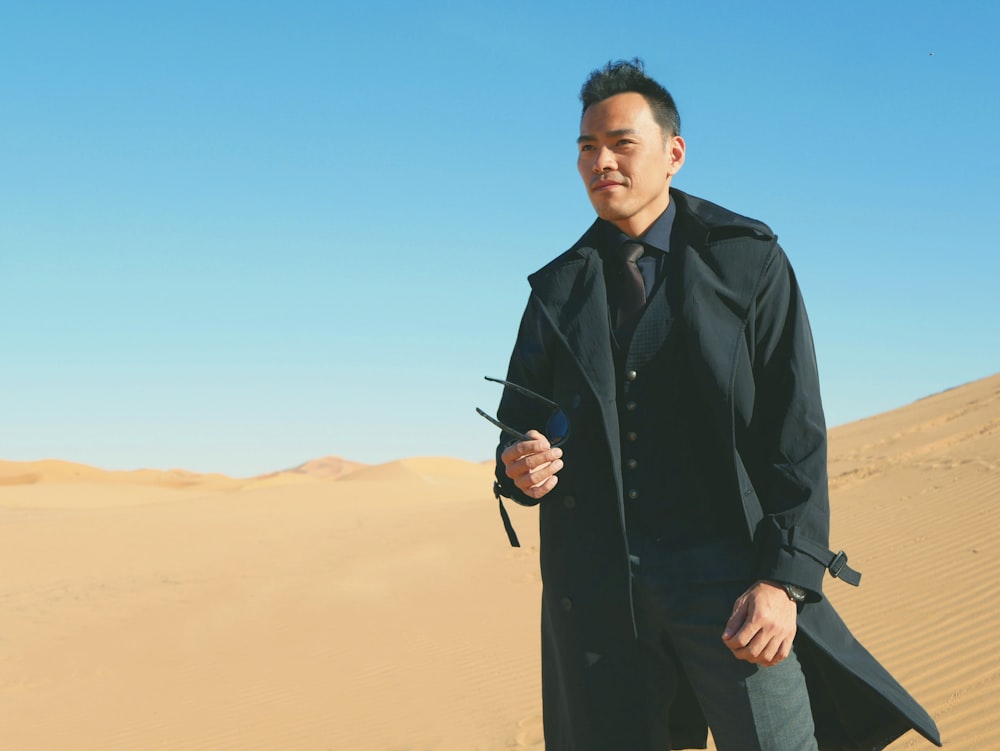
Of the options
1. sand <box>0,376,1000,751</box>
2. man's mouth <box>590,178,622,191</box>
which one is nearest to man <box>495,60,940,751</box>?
man's mouth <box>590,178,622,191</box>

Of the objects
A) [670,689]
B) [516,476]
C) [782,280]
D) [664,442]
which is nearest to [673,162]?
[782,280]

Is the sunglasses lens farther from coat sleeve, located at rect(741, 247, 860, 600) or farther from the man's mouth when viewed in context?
the man's mouth

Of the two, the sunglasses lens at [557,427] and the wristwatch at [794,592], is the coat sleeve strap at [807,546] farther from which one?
the sunglasses lens at [557,427]

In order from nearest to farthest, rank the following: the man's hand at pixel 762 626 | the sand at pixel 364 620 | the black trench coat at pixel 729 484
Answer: the man's hand at pixel 762 626, the black trench coat at pixel 729 484, the sand at pixel 364 620

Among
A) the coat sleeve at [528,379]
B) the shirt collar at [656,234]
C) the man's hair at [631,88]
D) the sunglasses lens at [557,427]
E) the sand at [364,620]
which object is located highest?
the man's hair at [631,88]

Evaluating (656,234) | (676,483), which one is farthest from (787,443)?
(656,234)

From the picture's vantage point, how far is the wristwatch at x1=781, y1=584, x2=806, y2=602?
2018 mm

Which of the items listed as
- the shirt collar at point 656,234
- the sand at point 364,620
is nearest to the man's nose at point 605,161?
the shirt collar at point 656,234

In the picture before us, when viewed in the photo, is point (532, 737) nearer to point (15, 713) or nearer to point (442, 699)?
point (442, 699)

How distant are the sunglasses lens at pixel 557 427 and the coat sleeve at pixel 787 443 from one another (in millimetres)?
421

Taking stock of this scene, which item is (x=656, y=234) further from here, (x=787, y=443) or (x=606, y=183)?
(x=787, y=443)

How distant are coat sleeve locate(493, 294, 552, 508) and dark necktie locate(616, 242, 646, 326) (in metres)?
0.21

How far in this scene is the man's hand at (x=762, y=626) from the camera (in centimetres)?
198

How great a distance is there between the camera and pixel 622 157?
2301 millimetres
